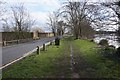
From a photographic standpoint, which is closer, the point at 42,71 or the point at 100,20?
the point at 42,71

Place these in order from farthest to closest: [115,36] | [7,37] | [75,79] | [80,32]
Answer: [80,32], [7,37], [115,36], [75,79]

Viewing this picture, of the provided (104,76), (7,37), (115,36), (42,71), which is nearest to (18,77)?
(42,71)

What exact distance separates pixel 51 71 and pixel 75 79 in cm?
234

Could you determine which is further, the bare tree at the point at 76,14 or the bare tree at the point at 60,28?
the bare tree at the point at 60,28

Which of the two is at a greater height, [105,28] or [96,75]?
[105,28]

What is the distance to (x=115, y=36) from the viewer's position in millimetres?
17688

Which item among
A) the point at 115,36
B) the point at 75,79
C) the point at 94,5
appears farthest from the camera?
the point at 94,5

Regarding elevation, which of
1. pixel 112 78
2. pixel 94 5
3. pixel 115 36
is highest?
pixel 94 5

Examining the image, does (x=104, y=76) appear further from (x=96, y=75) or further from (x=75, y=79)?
(x=75, y=79)

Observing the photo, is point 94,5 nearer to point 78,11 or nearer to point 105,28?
point 105,28

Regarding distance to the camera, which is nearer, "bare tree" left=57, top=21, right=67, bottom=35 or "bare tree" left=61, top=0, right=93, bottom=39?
"bare tree" left=61, top=0, right=93, bottom=39

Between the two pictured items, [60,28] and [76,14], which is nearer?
[76,14]

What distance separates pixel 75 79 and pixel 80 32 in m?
64.3

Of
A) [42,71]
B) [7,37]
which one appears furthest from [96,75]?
[7,37]
